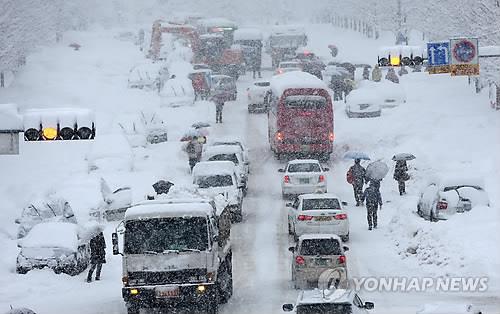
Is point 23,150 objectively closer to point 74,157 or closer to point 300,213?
point 74,157

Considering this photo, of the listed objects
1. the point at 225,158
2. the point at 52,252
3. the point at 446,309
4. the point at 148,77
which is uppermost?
the point at 148,77

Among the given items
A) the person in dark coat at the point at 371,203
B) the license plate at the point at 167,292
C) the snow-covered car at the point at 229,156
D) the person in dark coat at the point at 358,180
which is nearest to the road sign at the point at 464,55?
the person in dark coat at the point at 371,203

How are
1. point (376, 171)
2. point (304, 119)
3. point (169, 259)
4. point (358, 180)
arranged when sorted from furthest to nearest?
point (304, 119), point (358, 180), point (376, 171), point (169, 259)

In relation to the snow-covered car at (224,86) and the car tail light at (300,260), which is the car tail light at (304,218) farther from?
the snow-covered car at (224,86)

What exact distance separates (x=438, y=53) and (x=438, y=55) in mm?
85

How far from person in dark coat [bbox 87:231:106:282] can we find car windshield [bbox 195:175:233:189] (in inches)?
312

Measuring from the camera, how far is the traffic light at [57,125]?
72.6 feet

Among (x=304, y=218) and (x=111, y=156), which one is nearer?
(x=304, y=218)

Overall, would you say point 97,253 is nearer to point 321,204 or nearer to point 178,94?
point 321,204

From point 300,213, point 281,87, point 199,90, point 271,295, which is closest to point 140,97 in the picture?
point 199,90

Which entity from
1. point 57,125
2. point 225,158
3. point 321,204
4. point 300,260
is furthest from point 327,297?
point 225,158

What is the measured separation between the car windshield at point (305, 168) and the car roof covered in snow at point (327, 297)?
1893 cm

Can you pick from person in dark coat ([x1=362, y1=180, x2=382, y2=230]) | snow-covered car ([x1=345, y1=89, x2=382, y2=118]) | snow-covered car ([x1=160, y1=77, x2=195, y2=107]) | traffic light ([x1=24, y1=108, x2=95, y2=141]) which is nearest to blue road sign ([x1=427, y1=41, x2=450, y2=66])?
person in dark coat ([x1=362, y1=180, x2=382, y2=230])

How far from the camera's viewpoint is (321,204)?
29.0 m
